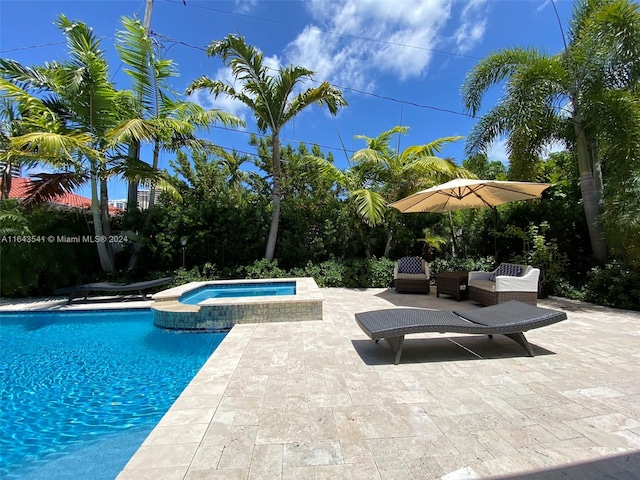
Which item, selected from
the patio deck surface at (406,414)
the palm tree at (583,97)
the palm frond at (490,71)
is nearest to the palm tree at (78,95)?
the patio deck surface at (406,414)

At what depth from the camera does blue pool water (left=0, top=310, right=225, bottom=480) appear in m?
2.64

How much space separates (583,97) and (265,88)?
29.6 ft

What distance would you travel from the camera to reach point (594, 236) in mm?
7941

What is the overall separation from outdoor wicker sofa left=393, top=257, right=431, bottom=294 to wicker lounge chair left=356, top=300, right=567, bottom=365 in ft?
15.1

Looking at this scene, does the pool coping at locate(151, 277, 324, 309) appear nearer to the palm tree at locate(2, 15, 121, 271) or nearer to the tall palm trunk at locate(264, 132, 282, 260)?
→ the tall palm trunk at locate(264, 132, 282, 260)

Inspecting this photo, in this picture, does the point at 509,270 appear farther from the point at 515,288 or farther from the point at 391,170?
the point at 391,170

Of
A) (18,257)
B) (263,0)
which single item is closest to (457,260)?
(263,0)

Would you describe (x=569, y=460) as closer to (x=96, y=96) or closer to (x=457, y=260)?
(x=457, y=260)

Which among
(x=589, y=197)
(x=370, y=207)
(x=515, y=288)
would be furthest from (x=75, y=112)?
(x=589, y=197)

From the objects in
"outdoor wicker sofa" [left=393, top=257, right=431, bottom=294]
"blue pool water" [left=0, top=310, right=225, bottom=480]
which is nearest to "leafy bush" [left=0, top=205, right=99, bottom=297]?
"blue pool water" [left=0, top=310, right=225, bottom=480]

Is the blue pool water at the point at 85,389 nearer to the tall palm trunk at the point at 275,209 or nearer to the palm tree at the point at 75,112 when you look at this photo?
the palm tree at the point at 75,112

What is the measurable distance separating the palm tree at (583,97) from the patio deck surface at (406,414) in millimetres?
5097

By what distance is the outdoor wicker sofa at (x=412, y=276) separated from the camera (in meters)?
8.98

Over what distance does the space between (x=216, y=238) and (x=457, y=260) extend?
28.6 ft
